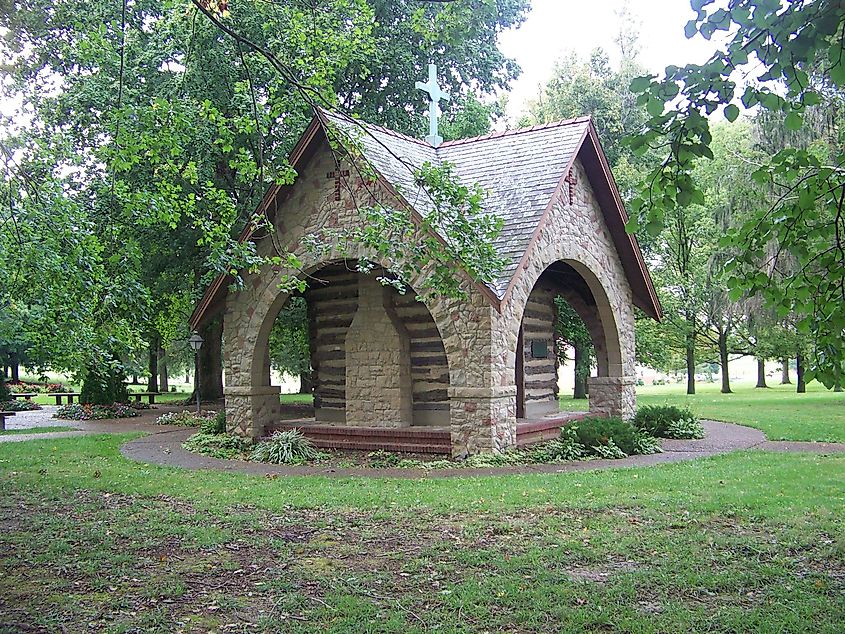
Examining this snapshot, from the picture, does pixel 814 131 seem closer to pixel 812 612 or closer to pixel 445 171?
pixel 445 171

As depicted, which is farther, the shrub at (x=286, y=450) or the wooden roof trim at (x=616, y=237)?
the shrub at (x=286, y=450)

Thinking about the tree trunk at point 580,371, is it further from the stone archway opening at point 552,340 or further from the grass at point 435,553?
the grass at point 435,553

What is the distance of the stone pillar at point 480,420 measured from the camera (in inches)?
530

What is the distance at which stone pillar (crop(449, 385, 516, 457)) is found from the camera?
530 inches

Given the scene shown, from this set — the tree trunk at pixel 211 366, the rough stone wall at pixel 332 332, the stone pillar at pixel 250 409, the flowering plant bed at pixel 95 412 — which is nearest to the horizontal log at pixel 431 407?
the rough stone wall at pixel 332 332

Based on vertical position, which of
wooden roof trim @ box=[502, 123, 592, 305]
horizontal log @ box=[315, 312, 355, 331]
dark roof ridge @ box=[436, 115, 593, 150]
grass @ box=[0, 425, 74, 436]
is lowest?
grass @ box=[0, 425, 74, 436]

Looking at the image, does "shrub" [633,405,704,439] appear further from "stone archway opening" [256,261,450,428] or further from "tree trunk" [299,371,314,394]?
"tree trunk" [299,371,314,394]

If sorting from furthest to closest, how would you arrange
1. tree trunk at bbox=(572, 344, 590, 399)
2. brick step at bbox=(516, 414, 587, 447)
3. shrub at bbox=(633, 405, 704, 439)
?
tree trunk at bbox=(572, 344, 590, 399), shrub at bbox=(633, 405, 704, 439), brick step at bbox=(516, 414, 587, 447)

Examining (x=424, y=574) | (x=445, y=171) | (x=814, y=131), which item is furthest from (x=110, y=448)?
(x=814, y=131)

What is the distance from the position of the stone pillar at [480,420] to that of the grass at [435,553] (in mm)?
1794

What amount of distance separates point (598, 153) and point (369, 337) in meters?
5.95

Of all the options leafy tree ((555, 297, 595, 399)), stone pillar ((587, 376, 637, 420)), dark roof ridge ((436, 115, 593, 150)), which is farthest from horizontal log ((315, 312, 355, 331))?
leafy tree ((555, 297, 595, 399))

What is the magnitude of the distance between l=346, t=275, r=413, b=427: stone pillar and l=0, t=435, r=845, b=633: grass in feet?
12.6

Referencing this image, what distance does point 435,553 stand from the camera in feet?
24.2
